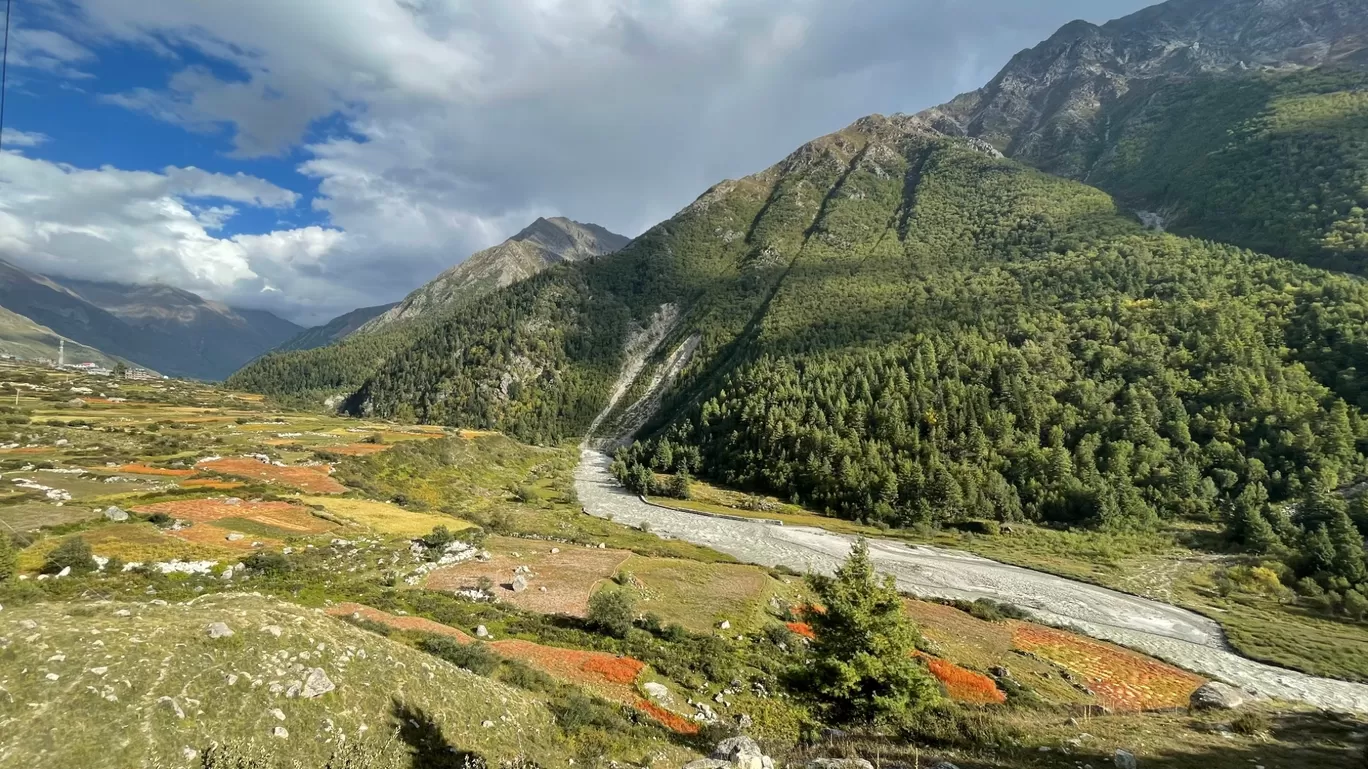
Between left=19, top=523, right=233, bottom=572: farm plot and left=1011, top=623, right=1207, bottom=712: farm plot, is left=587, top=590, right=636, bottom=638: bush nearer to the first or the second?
left=19, top=523, right=233, bottom=572: farm plot

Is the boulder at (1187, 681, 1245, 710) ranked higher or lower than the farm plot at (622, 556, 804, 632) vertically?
higher

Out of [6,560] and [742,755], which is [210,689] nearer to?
[742,755]

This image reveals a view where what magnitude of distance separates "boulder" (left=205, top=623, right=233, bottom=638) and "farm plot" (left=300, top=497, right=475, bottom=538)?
3829cm

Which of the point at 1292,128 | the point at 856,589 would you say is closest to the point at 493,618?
the point at 856,589

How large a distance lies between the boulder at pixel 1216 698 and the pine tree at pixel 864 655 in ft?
45.2

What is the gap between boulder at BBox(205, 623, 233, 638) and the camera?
14953 mm

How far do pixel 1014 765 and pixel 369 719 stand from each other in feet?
61.3

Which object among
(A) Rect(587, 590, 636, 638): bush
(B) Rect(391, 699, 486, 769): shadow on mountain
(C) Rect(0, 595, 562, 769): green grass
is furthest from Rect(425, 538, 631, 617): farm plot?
(B) Rect(391, 699, 486, 769): shadow on mountain

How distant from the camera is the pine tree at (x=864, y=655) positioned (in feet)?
73.7

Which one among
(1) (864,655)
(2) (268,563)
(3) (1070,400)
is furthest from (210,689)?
(3) (1070,400)

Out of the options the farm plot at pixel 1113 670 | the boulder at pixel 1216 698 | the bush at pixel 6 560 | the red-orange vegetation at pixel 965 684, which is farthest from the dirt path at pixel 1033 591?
the bush at pixel 6 560

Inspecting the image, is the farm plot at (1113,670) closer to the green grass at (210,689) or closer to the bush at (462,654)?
the bush at (462,654)

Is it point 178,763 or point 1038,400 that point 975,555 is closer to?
point 1038,400

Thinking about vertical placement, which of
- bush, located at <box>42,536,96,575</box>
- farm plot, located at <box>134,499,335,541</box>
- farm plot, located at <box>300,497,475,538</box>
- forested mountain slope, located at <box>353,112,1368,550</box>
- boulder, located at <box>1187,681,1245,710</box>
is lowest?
farm plot, located at <box>300,497,475,538</box>
